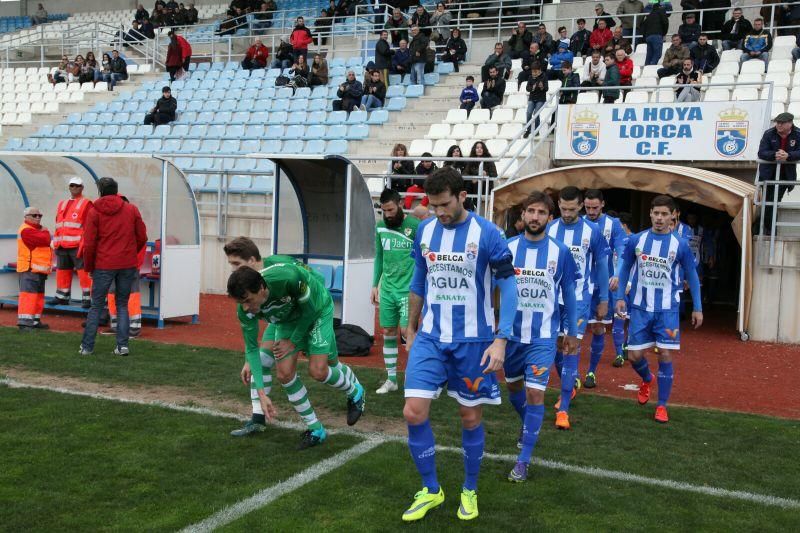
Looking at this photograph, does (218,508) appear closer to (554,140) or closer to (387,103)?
(554,140)

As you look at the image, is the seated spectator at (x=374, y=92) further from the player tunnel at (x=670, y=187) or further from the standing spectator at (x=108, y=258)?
the standing spectator at (x=108, y=258)

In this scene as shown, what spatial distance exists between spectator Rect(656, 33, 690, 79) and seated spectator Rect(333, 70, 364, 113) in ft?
22.3

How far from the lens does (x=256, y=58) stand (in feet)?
79.8

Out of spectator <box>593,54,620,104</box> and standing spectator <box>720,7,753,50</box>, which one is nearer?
spectator <box>593,54,620,104</box>

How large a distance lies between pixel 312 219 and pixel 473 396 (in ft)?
25.3

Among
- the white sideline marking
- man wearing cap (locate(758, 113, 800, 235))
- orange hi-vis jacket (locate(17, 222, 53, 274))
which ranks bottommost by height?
the white sideline marking

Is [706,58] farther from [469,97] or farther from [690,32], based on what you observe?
[469,97]

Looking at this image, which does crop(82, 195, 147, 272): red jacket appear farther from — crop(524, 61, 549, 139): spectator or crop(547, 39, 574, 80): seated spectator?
crop(547, 39, 574, 80): seated spectator

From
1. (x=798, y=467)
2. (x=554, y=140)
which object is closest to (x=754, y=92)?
(x=554, y=140)

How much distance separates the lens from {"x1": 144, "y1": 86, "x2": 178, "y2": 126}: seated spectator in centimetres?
2188

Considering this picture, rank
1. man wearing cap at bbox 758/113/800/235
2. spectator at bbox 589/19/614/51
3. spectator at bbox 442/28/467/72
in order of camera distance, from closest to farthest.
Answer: man wearing cap at bbox 758/113/800/235, spectator at bbox 589/19/614/51, spectator at bbox 442/28/467/72

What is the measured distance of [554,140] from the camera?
47.8 ft

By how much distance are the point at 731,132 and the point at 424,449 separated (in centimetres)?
1011

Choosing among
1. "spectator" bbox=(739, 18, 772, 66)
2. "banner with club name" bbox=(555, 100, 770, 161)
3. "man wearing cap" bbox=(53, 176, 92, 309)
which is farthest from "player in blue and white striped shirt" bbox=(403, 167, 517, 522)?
"spectator" bbox=(739, 18, 772, 66)
